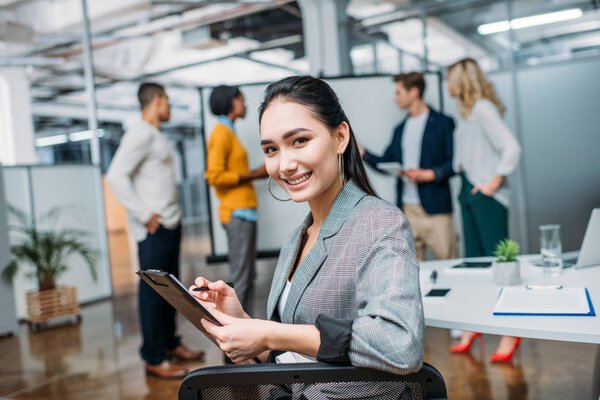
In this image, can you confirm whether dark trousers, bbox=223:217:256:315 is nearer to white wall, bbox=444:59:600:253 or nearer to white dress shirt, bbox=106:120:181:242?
white dress shirt, bbox=106:120:181:242

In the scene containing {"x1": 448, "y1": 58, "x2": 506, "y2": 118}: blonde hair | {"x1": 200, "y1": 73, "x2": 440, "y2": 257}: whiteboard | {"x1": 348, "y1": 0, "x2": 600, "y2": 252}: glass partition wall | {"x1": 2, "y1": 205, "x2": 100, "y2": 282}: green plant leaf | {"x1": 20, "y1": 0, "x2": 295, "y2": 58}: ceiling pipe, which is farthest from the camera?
{"x1": 20, "y1": 0, "x2": 295, "y2": 58}: ceiling pipe

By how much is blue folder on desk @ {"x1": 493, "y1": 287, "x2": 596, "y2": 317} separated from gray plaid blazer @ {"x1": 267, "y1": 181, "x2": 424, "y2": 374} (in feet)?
1.59

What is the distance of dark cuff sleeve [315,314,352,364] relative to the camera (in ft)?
3.29

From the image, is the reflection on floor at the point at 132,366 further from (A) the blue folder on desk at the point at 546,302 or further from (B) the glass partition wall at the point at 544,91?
(B) the glass partition wall at the point at 544,91

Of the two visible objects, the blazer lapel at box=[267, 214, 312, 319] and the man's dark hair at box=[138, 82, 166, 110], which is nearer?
the blazer lapel at box=[267, 214, 312, 319]

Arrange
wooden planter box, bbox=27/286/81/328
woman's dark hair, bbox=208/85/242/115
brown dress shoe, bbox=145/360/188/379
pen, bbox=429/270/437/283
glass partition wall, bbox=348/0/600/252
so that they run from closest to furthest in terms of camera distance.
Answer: pen, bbox=429/270/437/283 < brown dress shoe, bbox=145/360/188/379 < woman's dark hair, bbox=208/85/242/115 < glass partition wall, bbox=348/0/600/252 < wooden planter box, bbox=27/286/81/328

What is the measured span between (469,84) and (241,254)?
1608mm

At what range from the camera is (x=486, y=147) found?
3.17 m

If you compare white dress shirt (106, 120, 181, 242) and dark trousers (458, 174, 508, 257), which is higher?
white dress shirt (106, 120, 181, 242)

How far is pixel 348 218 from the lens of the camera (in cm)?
125

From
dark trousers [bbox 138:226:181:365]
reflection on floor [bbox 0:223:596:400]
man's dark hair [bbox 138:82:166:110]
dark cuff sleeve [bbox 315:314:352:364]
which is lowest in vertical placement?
reflection on floor [bbox 0:223:596:400]

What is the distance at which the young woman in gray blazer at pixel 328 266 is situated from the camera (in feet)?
3.26

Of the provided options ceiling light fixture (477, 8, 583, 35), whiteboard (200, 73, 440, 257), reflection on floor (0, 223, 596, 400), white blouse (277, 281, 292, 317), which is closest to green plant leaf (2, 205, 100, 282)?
reflection on floor (0, 223, 596, 400)

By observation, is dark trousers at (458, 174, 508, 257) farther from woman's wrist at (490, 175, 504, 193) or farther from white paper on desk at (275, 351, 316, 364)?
white paper on desk at (275, 351, 316, 364)
